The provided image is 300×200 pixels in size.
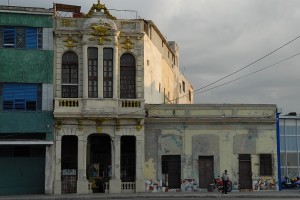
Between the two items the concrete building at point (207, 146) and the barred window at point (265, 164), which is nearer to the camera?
the concrete building at point (207, 146)

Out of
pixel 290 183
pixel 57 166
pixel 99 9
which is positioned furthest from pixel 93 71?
pixel 290 183

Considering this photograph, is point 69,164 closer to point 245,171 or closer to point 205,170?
point 205,170

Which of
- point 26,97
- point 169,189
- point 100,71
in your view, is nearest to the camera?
point 26,97

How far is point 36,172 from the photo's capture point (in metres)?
34.1

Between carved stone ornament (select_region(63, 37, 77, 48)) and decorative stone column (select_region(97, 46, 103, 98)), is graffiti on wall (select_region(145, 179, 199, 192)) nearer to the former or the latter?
decorative stone column (select_region(97, 46, 103, 98))

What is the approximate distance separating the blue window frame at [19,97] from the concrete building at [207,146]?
23.9 ft

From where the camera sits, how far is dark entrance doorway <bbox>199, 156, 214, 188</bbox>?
34938mm

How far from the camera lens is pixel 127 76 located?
34.9m

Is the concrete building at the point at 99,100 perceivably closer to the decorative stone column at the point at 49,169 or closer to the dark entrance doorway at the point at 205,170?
the decorative stone column at the point at 49,169

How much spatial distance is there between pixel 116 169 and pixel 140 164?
5.06ft

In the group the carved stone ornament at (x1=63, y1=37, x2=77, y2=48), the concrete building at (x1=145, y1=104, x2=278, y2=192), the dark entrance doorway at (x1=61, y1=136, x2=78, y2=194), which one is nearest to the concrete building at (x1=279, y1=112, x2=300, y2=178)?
the concrete building at (x1=145, y1=104, x2=278, y2=192)

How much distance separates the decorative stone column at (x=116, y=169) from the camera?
33.5 meters

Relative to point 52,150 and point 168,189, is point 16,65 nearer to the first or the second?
point 52,150

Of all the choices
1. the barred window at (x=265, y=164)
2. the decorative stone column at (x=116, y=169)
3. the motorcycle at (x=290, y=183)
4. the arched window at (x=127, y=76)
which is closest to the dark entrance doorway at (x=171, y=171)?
the decorative stone column at (x=116, y=169)
